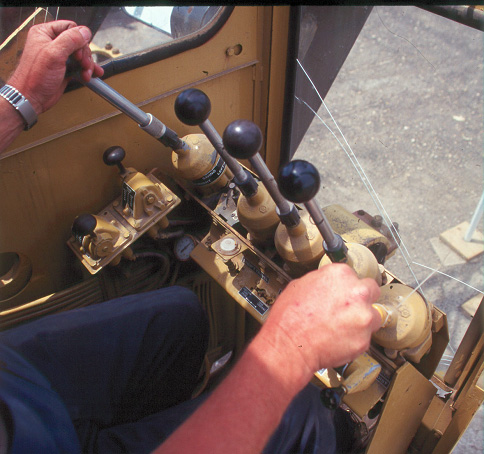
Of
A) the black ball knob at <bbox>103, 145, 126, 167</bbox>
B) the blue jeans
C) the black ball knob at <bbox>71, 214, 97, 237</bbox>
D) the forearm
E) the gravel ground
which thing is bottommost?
the gravel ground

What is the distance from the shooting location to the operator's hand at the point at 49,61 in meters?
1.14

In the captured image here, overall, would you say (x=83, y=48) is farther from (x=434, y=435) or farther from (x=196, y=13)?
(x=434, y=435)

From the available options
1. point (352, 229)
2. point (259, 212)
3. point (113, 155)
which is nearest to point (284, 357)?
point (259, 212)

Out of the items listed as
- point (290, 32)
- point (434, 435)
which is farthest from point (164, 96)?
point (434, 435)

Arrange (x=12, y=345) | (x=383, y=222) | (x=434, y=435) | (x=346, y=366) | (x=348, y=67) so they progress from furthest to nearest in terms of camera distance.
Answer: (x=348, y=67) < (x=383, y=222) < (x=434, y=435) < (x=346, y=366) < (x=12, y=345)

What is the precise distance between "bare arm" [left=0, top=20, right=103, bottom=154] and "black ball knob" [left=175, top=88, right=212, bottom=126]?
28 centimetres

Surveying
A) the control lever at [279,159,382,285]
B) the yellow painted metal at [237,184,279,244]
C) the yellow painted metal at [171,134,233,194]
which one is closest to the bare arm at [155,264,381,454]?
the control lever at [279,159,382,285]

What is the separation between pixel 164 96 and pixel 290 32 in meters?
0.49

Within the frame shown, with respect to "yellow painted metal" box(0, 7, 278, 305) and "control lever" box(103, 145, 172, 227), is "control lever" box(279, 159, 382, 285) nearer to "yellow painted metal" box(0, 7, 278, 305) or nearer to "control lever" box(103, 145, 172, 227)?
"control lever" box(103, 145, 172, 227)

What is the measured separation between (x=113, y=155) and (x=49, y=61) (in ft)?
0.99

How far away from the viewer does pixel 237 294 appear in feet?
4.40

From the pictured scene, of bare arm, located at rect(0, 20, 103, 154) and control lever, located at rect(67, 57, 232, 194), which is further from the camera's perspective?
control lever, located at rect(67, 57, 232, 194)

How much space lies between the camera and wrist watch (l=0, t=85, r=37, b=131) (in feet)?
3.76

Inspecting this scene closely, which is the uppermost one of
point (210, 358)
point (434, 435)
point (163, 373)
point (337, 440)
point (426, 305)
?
point (426, 305)
